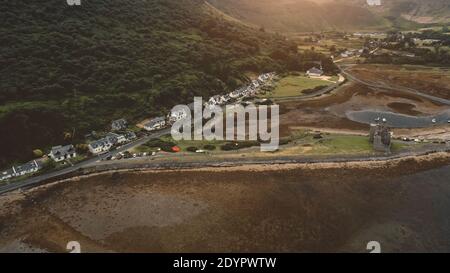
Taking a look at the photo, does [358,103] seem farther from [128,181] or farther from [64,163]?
[64,163]

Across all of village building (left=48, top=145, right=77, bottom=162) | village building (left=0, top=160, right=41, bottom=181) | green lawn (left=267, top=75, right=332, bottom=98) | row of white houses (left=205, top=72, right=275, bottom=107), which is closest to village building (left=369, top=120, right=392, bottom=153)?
green lawn (left=267, top=75, right=332, bottom=98)

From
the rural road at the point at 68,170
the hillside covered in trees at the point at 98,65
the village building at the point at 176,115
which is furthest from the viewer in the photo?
the village building at the point at 176,115

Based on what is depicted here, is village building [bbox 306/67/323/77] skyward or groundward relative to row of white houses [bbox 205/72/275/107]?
skyward

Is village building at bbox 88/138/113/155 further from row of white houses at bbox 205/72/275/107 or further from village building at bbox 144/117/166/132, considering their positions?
row of white houses at bbox 205/72/275/107

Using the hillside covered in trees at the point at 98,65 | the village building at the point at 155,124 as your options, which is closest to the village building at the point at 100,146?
the hillside covered in trees at the point at 98,65

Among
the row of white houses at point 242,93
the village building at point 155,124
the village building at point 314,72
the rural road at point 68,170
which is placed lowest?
the rural road at point 68,170

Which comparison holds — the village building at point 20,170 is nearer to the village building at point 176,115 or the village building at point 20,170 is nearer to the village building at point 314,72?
the village building at point 176,115
